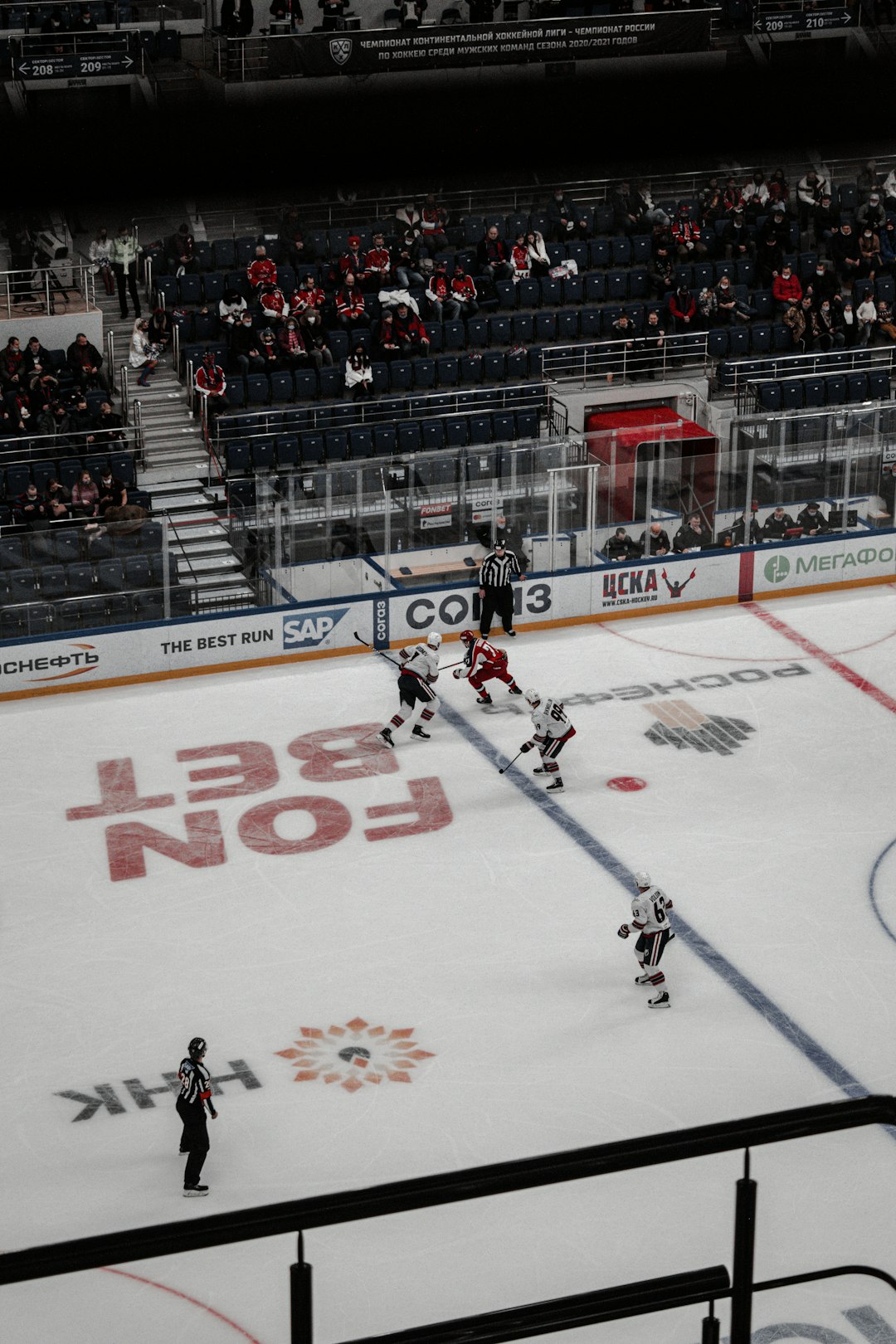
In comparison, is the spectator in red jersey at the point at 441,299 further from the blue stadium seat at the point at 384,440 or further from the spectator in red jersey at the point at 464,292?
the blue stadium seat at the point at 384,440

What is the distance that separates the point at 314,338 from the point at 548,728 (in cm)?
905

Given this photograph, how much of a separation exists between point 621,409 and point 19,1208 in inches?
613

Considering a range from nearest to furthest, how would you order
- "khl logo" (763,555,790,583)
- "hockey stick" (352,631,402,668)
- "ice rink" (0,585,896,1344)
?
"ice rink" (0,585,896,1344) → "hockey stick" (352,631,402,668) → "khl logo" (763,555,790,583)

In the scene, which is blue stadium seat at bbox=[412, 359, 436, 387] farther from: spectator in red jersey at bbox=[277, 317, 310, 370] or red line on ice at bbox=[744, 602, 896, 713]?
red line on ice at bbox=[744, 602, 896, 713]

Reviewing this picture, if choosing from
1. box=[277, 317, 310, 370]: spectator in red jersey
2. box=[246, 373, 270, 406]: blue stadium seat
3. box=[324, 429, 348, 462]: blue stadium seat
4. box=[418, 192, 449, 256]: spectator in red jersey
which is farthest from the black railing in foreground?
box=[418, 192, 449, 256]: spectator in red jersey

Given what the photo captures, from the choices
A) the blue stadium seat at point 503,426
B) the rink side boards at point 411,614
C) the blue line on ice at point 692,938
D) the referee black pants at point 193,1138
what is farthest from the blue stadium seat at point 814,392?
the referee black pants at point 193,1138

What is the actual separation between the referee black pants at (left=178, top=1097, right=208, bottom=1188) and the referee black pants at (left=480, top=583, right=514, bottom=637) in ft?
30.0

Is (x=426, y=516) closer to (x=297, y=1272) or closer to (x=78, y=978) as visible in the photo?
(x=78, y=978)

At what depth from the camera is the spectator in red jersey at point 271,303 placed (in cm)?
2158

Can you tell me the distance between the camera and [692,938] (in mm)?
12438

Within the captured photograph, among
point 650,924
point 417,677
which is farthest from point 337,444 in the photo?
point 650,924

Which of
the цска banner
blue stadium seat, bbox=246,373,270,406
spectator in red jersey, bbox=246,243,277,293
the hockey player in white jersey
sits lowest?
the hockey player in white jersey

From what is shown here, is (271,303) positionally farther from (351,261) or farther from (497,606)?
(497,606)

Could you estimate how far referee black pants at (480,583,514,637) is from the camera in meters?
17.7
